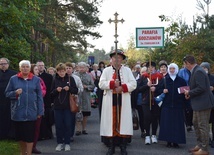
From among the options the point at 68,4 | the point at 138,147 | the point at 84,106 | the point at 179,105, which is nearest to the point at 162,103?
the point at 179,105

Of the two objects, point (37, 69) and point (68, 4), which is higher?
point (68, 4)

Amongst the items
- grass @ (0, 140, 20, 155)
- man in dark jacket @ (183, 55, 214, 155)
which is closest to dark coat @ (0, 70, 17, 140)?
grass @ (0, 140, 20, 155)

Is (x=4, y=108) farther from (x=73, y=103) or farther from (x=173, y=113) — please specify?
(x=173, y=113)

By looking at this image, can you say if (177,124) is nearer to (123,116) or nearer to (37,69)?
(123,116)

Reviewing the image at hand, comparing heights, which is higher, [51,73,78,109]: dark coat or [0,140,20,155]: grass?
[51,73,78,109]: dark coat

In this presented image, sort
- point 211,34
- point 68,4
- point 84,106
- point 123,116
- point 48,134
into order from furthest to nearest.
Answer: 1. point 68,4
2. point 211,34
3. point 84,106
4. point 48,134
5. point 123,116

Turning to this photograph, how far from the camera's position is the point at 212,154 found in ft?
34.5

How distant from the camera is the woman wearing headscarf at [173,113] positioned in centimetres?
1130

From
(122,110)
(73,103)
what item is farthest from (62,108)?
(122,110)

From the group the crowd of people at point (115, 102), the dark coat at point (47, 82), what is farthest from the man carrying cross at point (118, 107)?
the dark coat at point (47, 82)

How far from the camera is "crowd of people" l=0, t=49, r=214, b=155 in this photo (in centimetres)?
929

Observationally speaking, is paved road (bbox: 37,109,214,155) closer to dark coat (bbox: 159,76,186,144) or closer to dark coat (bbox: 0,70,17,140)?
dark coat (bbox: 159,76,186,144)

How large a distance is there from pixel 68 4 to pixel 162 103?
28.8 metres

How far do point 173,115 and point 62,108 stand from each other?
8.39ft
